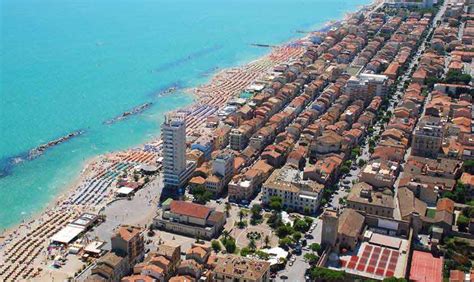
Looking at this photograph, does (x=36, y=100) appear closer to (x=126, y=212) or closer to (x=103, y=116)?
(x=103, y=116)

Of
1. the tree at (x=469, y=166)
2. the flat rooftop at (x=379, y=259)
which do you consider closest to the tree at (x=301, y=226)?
the flat rooftop at (x=379, y=259)

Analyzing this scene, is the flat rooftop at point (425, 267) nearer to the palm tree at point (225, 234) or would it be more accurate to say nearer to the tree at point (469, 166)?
the palm tree at point (225, 234)

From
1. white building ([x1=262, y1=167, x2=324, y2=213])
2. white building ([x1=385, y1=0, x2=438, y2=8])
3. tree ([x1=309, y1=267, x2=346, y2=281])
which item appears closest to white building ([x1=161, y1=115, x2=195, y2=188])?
white building ([x1=262, y1=167, x2=324, y2=213])

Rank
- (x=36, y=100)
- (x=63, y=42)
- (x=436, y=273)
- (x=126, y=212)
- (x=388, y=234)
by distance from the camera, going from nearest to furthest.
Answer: (x=436, y=273)
(x=388, y=234)
(x=126, y=212)
(x=36, y=100)
(x=63, y=42)

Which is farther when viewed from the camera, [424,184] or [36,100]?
[36,100]

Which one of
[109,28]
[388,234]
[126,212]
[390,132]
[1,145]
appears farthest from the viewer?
[109,28]

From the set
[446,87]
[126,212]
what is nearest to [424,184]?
[126,212]

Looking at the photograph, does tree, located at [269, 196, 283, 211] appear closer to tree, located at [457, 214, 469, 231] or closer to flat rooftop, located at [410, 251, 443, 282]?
flat rooftop, located at [410, 251, 443, 282]
